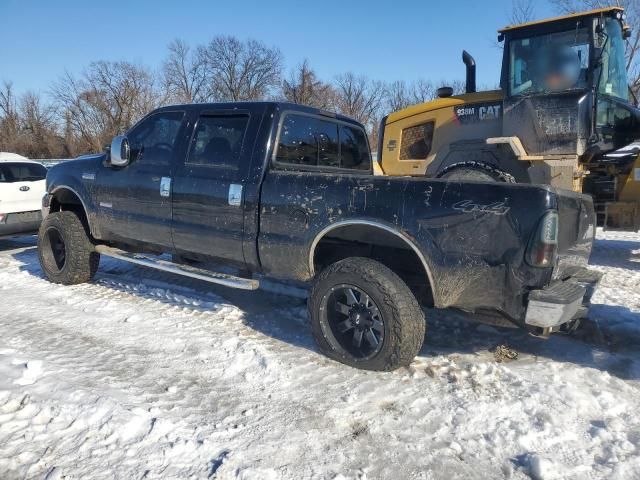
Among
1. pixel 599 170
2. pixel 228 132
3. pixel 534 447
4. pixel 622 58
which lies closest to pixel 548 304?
pixel 534 447

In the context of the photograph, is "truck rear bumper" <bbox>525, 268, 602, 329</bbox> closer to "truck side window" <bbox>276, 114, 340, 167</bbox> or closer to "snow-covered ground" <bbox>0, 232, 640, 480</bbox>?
"snow-covered ground" <bbox>0, 232, 640, 480</bbox>

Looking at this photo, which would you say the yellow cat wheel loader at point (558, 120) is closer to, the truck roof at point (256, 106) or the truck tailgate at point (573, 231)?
the truck tailgate at point (573, 231)

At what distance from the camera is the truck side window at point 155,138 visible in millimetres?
4883

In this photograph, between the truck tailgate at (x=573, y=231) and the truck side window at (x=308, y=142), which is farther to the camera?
the truck side window at (x=308, y=142)

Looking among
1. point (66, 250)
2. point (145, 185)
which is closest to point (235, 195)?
point (145, 185)

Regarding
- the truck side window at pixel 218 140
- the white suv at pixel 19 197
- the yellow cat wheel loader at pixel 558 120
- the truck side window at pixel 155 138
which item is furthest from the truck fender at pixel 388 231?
the white suv at pixel 19 197

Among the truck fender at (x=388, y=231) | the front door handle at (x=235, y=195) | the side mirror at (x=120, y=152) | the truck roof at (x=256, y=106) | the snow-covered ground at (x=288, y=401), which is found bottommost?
the snow-covered ground at (x=288, y=401)

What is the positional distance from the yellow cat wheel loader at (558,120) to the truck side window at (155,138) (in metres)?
3.82

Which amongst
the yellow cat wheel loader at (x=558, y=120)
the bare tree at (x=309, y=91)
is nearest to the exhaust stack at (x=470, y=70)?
the yellow cat wheel loader at (x=558, y=120)

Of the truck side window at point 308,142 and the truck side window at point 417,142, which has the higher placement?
the truck side window at point 417,142

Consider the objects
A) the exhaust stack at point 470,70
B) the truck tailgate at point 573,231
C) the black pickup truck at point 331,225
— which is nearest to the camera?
the black pickup truck at point 331,225

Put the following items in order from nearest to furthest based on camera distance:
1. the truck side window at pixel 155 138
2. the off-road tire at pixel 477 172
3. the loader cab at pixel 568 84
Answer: the truck side window at pixel 155 138 < the loader cab at pixel 568 84 < the off-road tire at pixel 477 172

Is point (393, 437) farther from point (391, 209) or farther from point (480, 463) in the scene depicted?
point (391, 209)

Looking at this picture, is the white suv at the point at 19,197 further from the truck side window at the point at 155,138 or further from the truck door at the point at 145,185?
the truck side window at the point at 155,138
